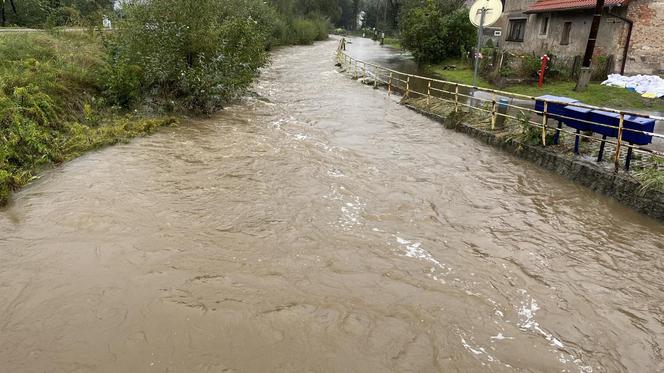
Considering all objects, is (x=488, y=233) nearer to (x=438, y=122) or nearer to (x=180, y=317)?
(x=180, y=317)

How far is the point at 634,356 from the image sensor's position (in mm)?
4543

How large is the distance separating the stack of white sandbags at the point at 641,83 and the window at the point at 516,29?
34.4ft

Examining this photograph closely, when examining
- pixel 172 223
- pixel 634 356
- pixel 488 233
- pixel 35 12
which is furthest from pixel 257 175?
pixel 35 12

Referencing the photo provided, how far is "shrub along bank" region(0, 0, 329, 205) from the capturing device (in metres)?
8.99

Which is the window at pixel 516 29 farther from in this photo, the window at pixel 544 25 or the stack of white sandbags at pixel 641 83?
the stack of white sandbags at pixel 641 83

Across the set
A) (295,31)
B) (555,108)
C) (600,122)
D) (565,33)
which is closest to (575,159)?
(600,122)

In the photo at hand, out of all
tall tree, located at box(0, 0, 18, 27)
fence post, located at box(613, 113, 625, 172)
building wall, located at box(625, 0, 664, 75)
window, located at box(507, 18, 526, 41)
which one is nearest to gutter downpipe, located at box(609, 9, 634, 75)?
building wall, located at box(625, 0, 664, 75)

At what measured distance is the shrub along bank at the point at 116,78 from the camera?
8.99 m

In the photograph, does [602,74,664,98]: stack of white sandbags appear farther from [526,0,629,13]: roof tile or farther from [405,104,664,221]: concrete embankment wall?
[405,104,664,221]: concrete embankment wall

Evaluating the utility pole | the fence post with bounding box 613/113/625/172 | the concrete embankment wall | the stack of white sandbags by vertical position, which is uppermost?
the utility pole

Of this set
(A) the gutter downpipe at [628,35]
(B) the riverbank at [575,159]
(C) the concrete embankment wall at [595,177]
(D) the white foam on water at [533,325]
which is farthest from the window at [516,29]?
(D) the white foam on water at [533,325]

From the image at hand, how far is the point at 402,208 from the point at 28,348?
5.30 meters

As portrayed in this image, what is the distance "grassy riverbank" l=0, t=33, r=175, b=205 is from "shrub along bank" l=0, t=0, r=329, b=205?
2cm

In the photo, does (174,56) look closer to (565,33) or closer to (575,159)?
(575,159)
